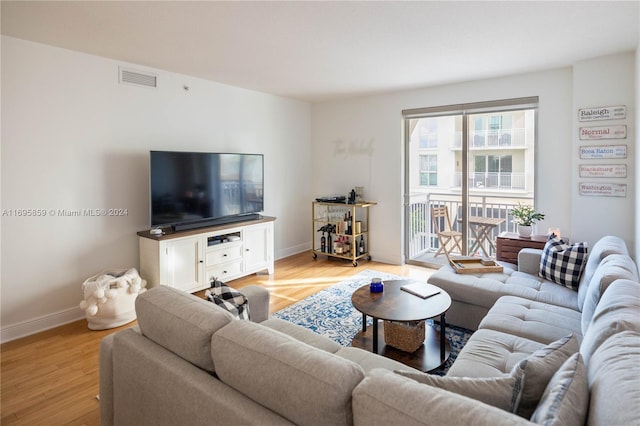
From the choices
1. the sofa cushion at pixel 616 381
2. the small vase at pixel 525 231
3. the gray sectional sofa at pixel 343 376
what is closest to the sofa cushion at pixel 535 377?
the gray sectional sofa at pixel 343 376

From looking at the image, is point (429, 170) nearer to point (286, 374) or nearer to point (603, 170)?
point (603, 170)

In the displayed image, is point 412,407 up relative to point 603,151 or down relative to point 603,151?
down

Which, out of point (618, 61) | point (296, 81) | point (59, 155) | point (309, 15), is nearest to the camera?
point (309, 15)

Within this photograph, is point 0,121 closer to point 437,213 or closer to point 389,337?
point 389,337

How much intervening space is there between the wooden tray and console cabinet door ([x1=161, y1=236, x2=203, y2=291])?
8.69ft

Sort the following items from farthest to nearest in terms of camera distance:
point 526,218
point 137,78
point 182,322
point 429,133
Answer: point 429,133 → point 526,218 → point 137,78 → point 182,322

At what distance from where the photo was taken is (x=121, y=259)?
3.81 meters

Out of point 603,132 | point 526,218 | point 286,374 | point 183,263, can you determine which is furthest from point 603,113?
point 183,263

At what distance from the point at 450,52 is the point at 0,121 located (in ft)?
12.8

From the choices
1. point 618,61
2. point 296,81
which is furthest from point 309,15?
point 618,61

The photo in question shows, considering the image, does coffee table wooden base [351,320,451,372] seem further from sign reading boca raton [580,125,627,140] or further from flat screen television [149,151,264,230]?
sign reading boca raton [580,125,627,140]

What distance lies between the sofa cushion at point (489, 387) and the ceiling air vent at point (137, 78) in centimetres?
389

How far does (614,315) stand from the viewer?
151 centimetres

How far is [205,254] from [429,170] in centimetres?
330
